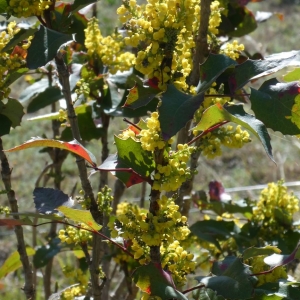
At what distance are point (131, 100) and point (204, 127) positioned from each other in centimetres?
13

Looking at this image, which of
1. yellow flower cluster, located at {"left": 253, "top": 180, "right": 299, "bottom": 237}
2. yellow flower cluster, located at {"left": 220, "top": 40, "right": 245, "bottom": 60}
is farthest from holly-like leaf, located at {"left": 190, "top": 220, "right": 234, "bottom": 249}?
yellow flower cluster, located at {"left": 220, "top": 40, "right": 245, "bottom": 60}

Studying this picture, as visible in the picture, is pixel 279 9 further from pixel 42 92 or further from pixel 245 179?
pixel 42 92

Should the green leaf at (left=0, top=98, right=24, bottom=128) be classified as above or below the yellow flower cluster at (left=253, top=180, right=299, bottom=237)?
above

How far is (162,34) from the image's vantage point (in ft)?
2.74

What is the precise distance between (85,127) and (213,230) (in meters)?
0.42

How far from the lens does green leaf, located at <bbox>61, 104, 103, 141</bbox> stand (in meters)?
1.45

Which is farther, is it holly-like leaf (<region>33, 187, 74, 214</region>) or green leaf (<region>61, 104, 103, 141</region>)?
green leaf (<region>61, 104, 103, 141</region>)

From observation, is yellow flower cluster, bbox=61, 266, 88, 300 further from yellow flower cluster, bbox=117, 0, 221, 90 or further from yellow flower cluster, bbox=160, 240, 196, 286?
yellow flower cluster, bbox=117, 0, 221, 90

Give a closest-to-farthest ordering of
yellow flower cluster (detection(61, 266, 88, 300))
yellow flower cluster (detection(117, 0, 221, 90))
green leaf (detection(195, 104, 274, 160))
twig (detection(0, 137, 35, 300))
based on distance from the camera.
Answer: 1. green leaf (detection(195, 104, 274, 160))
2. yellow flower cluster (detection(117, 0, 221, 90))
3. twig (detection(0, 137, 35, 300))
4. yellow flower cluster (detection(61, 266, 88, 300))

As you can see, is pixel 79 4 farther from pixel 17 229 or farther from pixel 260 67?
pixel 17 229

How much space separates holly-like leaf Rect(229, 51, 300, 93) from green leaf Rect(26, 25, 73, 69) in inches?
11.3

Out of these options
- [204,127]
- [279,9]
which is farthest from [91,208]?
[279,9]

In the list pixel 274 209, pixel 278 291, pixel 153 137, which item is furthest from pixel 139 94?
pixel 274 209

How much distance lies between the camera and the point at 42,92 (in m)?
1.55
